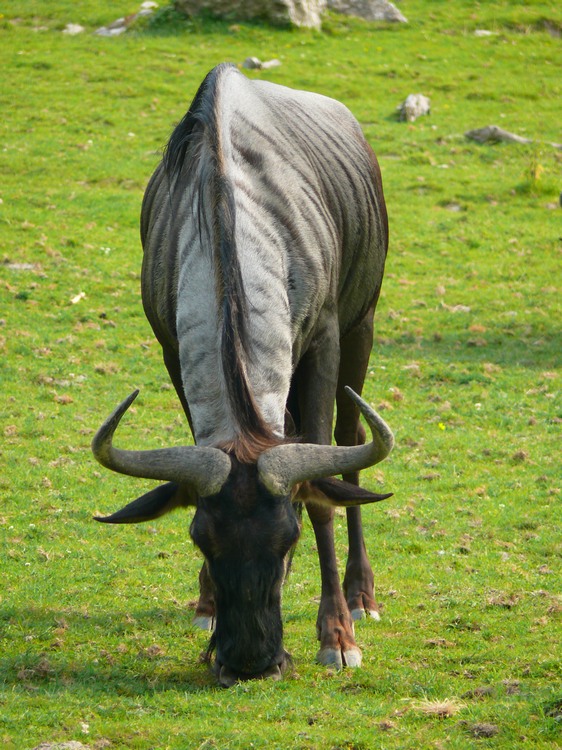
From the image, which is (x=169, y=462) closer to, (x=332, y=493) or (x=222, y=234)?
(x=332, y=493)

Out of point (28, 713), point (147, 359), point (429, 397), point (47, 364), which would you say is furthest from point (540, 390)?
point (28, 713)

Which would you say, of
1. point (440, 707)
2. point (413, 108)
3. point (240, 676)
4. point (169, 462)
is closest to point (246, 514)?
point (169, 462)

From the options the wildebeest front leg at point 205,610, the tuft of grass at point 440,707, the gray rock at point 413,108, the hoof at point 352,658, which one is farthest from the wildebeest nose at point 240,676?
the gray rock at point 413,108

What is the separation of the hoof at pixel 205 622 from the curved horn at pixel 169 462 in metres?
1.73

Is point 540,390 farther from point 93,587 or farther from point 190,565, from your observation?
point 93,587

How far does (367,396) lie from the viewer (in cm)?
1104

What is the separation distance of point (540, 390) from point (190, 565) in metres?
4.94

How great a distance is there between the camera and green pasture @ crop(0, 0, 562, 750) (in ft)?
17.0

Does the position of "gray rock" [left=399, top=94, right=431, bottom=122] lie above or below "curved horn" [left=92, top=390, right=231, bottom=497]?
below

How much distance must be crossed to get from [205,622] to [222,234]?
232cm

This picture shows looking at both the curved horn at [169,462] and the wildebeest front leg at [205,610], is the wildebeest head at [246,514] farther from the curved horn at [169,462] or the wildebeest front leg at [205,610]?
the wildebeest front leg at [205,610]

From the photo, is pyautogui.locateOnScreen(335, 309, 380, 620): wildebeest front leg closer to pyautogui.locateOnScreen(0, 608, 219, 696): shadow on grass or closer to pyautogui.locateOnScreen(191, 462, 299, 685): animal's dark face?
pyautogui.locateOnScreen(0, 608, 219, 696): shadow on grass

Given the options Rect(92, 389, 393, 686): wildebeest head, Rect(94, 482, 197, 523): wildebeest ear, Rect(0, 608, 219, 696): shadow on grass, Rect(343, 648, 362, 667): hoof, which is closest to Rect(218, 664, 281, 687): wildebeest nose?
Rect(92, 389, 393, 686): wildebeest head

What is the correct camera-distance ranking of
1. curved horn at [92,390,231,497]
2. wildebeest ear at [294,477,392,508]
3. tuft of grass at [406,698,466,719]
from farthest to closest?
wildebeest ear at [294,477,392,508], tuft of grass at [406,698,466,719], curved horn at [92,390,231,497]
